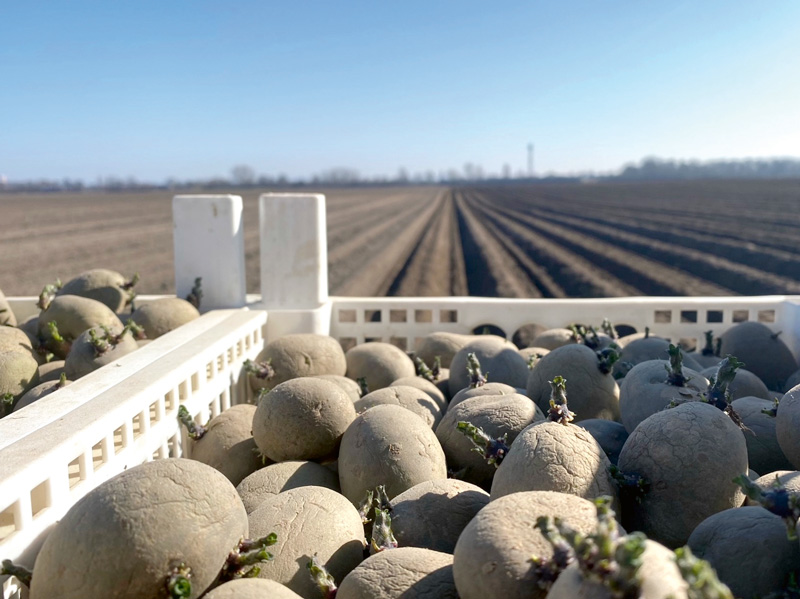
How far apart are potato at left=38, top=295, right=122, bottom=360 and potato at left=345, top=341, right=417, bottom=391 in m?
1.90

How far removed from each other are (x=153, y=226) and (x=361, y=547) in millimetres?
48196

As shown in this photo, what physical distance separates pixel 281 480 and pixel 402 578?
1.40 metres

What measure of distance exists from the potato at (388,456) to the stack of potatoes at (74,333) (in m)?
1.77

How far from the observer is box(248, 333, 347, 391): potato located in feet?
18.9

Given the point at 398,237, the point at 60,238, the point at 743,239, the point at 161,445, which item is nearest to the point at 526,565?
the point at 161,445

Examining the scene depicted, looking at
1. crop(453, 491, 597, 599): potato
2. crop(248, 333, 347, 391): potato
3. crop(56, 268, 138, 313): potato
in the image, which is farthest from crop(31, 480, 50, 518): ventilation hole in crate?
crop(56, 268, 138, 313): potato

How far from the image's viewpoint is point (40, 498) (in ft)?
10.2

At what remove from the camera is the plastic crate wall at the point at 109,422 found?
115 inches

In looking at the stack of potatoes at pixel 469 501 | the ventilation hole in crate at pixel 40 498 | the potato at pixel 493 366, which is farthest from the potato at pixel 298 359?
the ventilation hole in crate at pixel 40 498

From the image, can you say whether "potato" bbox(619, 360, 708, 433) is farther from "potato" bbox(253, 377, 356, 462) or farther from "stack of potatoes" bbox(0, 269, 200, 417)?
"stack of potatoes" bbox(0, 269, 200, 417)

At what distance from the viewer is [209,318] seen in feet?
20.7

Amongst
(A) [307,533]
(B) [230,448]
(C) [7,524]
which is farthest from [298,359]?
(C) [7,524]

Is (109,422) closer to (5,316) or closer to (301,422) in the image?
(301,422)

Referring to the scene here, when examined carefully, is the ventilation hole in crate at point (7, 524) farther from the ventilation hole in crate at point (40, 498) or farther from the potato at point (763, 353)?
the potato at point (763, 353)
